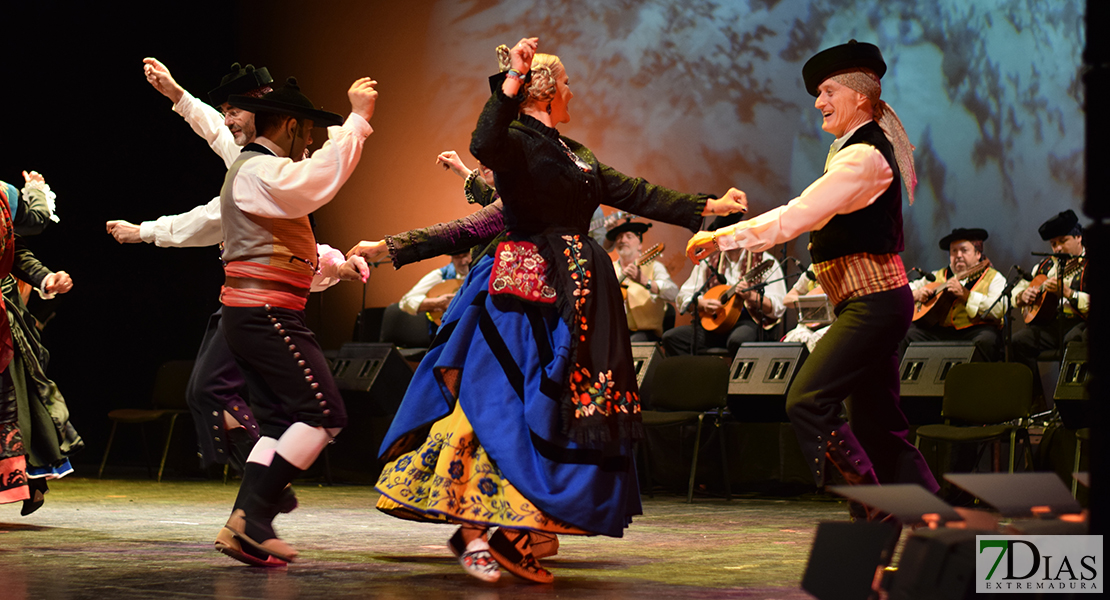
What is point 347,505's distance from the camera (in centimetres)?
565

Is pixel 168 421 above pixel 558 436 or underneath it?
underneath

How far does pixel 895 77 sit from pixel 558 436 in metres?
6.89

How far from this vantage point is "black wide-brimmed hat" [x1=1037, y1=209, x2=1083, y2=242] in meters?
7.40

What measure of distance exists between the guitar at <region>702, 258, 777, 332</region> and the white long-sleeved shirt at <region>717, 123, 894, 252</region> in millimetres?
4718

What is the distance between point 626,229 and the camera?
28.1 ft

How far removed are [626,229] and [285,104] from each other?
535 cm

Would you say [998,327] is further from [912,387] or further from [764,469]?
[764,469]

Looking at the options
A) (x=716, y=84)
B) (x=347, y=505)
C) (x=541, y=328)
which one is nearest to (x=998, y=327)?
(x=716, y=84)

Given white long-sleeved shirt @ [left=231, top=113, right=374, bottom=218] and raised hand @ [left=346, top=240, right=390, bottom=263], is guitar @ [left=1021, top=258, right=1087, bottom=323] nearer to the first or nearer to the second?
raised hand @ [left=346, top=240, right=390, bottom=263]

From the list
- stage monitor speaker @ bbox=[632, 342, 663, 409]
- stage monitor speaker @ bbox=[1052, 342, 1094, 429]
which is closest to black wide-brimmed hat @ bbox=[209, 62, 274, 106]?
stage monitor speaker @ bbox=[632, 342, 663, 409]

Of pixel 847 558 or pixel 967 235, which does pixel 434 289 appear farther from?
pixel 847 558

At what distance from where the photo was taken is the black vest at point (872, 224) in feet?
9.93
